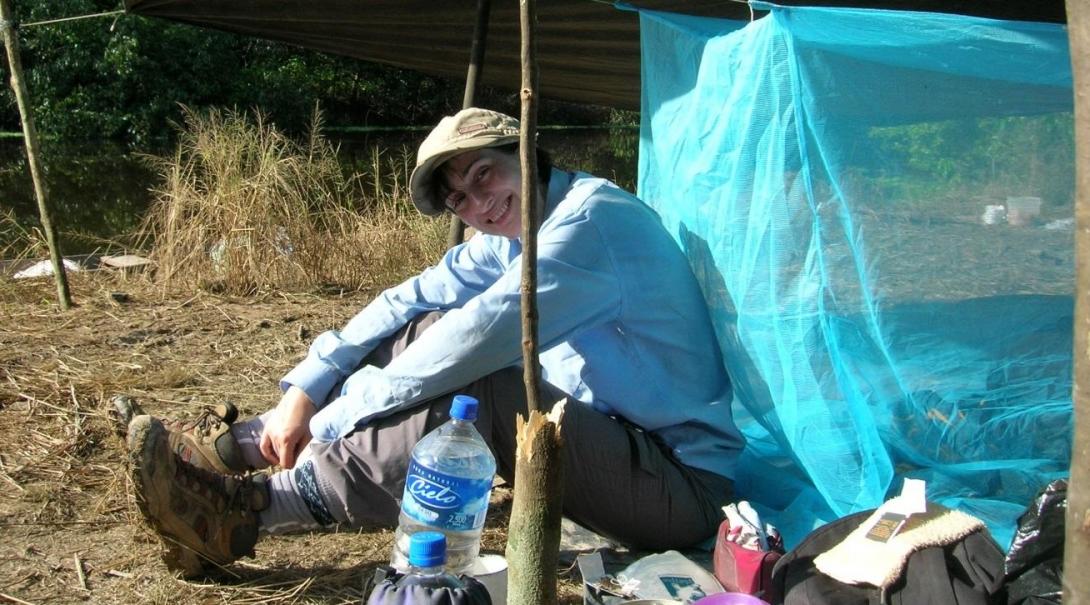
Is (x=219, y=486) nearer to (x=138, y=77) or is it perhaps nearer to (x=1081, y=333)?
(x=1081, y=333)

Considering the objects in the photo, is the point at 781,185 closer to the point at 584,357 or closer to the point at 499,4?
the point at 584,357

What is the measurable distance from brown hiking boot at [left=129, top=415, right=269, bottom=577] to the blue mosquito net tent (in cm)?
111

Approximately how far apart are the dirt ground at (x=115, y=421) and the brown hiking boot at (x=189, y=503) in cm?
8

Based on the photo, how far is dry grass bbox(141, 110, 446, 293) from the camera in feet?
17.0

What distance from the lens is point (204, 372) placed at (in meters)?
3.69

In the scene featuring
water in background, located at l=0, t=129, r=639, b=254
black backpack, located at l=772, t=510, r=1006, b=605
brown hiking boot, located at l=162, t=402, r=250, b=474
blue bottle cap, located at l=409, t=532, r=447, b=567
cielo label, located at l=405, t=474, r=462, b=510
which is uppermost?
blue bottle cap, located at l=409, t=532, r=447, b=567

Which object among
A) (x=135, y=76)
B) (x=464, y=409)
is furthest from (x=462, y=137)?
(x=135, y=76)

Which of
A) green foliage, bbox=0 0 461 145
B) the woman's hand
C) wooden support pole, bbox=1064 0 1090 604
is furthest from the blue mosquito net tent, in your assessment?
green foliage, bbox=0 0 461 145

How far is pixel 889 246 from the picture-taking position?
217cm

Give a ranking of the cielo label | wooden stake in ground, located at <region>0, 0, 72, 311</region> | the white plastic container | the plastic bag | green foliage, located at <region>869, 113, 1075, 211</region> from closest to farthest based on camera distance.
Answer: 1. the plastic bag
2. the cielo label
3. green foliage, located at <region>869, 113, 1075, 211</region>
4. the white plastic container
5. wooden stake in ground, located at <region>0, 0, 72, 311</region>

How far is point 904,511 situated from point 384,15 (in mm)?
3234

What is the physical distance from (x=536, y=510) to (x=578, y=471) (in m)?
0.57

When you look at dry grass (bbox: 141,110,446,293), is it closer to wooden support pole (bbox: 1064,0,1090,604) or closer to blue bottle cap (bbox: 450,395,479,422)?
blue bottle cap (bbox: 450,395,479,422)

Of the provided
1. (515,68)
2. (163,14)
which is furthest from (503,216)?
(515,68)
